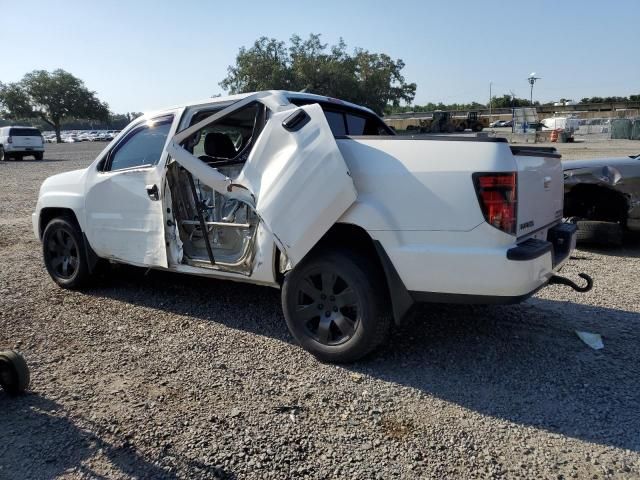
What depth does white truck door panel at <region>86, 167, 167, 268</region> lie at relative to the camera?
472 centimetres

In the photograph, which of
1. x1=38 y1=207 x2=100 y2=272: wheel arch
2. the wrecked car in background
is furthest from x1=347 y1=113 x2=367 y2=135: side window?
the wrecked car in background

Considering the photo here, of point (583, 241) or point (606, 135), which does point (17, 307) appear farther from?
point (606, 135)

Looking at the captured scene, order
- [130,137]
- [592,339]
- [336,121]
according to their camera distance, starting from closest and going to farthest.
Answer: [592,339], [336,121], [130,137]

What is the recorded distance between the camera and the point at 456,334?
438cm

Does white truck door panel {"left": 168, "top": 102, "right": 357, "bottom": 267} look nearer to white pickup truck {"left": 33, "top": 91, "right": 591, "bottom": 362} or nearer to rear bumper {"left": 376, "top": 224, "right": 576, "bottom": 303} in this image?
white pickup truck {"left": 33, "top": 91, "right": 591, "bottom": 362}

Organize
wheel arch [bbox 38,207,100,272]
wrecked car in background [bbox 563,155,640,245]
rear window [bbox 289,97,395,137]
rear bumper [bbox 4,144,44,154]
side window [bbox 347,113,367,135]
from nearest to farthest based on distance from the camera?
rear window [bbox 289,97,395,137] → side window [bbox 347,113,367,135] → wheel arch [bbox 38,207,100,272] → wrecked car in background [bbox 563,155,640,245] → rear bumper [bbox 4,144,44,154]

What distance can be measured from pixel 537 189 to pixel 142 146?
348 cm

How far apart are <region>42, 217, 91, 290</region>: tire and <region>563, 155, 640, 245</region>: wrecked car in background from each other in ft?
19.0

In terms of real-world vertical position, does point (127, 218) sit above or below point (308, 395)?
above

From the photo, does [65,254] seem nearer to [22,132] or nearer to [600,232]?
[600,232]

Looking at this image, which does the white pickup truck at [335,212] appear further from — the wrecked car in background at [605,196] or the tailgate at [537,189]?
the wrecked car in background at [605,196]

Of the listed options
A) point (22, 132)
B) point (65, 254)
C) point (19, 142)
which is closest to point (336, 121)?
point (65, 254)

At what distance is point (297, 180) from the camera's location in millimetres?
→ 3645

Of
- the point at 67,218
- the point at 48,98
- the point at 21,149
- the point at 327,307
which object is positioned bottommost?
the point at 327,307
